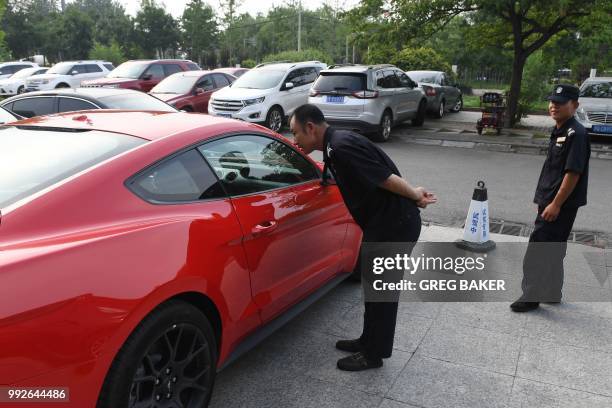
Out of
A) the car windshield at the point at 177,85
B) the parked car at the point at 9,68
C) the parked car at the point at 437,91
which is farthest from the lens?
the parked car at the point at 9,68

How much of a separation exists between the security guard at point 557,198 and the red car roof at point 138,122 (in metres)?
2.17

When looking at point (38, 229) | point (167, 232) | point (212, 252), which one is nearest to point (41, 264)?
point (38, 229)

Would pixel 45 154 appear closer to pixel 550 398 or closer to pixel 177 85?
pixel 550 398

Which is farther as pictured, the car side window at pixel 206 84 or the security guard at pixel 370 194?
the car side window at pixel 206 84

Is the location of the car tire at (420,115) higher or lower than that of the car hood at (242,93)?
lower

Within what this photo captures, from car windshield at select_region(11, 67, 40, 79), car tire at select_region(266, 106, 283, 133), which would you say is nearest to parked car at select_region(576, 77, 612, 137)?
car tire at select_region(266, 106, 283, 133)

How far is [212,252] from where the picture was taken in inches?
104

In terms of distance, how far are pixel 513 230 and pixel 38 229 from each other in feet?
18.0

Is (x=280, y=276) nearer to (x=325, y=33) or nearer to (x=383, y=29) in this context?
(x=383, y=29)

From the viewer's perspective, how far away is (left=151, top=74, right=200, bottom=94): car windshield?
14711mm

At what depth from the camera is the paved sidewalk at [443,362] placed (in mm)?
3088

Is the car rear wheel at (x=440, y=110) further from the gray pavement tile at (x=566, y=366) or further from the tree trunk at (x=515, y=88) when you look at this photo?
the gray pavement tile at (x=566, y=366)

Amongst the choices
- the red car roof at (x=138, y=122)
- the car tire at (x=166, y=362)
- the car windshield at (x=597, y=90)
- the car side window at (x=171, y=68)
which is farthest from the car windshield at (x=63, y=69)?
the car tire at (x=166, y=362)

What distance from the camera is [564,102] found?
3.86 metres
